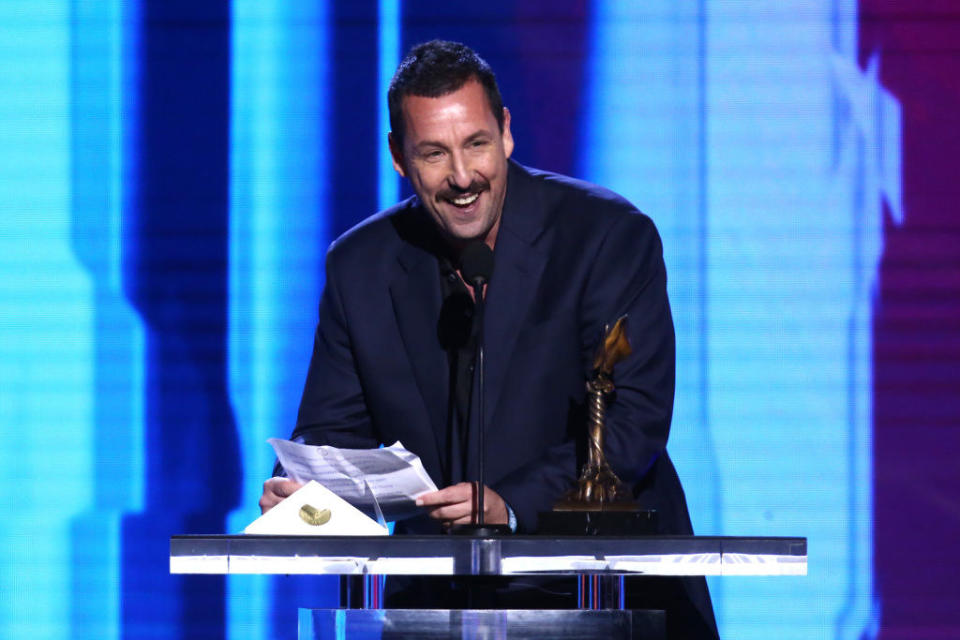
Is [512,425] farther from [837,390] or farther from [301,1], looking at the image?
[301,1]

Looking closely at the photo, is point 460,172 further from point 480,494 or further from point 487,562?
point 487,562

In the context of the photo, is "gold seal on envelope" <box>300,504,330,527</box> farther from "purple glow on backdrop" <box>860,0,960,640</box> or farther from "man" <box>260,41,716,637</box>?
"purple glow on backdrop" <box>860,0,960,640</box>

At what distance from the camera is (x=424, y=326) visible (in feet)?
8.57

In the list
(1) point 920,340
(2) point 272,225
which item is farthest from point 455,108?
(1) point 920,340

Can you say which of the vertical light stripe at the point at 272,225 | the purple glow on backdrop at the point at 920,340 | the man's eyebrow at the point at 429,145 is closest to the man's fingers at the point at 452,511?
the man's eyebrow at the point at 429,145

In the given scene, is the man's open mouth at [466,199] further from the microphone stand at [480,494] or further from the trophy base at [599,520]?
the trophy base at [599,520]

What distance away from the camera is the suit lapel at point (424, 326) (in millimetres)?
2566

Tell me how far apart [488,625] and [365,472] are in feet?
1.09

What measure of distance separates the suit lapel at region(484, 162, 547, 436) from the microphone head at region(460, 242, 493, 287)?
45 centimetres

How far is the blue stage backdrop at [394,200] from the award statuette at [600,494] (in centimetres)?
177

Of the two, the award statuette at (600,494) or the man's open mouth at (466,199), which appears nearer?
the award statuette at (600,494)

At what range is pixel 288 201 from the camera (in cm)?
405

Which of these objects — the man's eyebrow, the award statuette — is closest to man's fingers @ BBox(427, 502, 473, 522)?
the award statuette

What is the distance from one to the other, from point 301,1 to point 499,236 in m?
1.75
